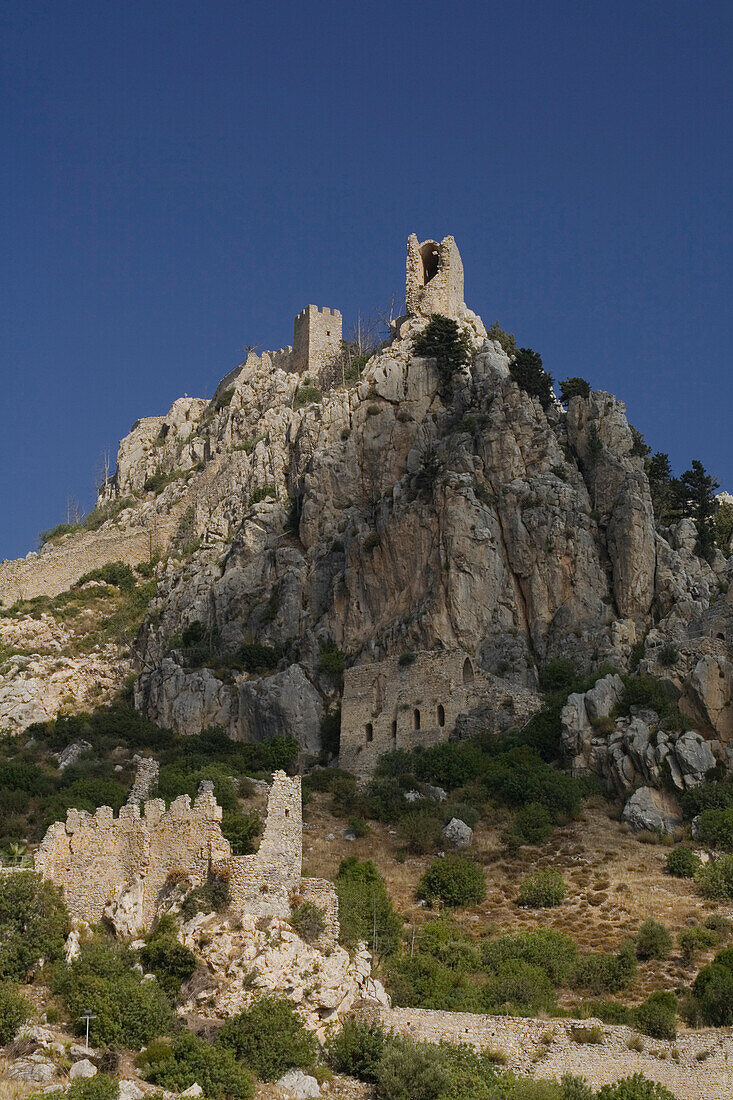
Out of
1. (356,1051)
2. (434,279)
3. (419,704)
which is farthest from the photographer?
(434,279)

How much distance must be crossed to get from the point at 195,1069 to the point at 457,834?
25181 mm

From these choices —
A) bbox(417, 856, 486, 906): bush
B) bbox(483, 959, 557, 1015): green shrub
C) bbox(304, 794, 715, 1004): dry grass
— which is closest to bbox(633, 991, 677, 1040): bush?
bbox(483, 959, 557, 1015): green shrub

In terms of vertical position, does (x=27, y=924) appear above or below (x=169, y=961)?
above

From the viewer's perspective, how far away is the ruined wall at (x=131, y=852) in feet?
105

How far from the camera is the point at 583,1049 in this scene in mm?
31812

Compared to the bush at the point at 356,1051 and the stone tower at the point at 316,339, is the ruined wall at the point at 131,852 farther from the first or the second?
the stone tower at the point at 316,339

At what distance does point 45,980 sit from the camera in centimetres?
2983

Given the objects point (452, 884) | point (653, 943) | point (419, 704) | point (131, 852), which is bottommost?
point (653, 943)

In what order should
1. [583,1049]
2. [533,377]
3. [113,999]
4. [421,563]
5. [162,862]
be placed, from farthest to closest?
1. [533,377]
2. [421,563]
3. [162,862]
4. [583,1049]
5. [113,999]

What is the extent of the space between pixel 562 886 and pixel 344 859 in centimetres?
738

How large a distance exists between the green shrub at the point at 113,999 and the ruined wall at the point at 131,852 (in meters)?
2.32

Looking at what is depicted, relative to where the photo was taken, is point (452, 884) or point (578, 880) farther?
point (578, 880)

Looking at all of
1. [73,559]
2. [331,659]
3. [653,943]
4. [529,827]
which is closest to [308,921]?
[653,943]

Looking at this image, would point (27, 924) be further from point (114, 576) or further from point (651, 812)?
point (114, 576)
